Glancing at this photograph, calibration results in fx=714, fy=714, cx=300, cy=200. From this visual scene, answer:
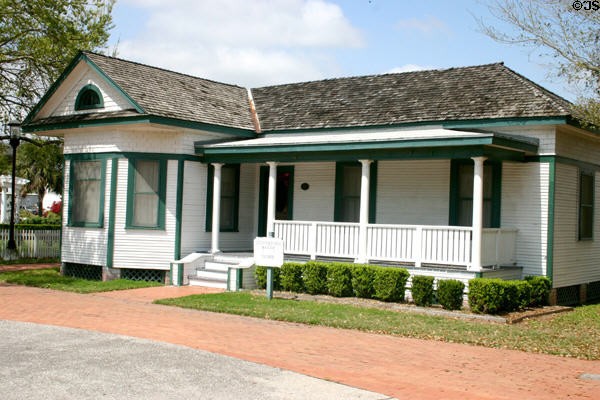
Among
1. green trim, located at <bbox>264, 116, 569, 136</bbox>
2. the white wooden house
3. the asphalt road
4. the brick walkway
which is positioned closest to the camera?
the asphalt road

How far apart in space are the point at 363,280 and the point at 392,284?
0.69 metres

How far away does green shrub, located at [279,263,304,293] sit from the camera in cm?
1648

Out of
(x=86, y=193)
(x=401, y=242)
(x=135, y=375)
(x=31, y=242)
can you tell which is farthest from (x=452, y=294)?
(x=31, y=242)

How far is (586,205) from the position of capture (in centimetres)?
1794

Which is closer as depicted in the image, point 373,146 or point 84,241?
point 373,146

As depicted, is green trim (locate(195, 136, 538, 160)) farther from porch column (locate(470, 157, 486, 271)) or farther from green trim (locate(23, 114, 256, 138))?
green trim (locate(23, 114, 256, 138))

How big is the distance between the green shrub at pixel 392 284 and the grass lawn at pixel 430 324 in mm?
957

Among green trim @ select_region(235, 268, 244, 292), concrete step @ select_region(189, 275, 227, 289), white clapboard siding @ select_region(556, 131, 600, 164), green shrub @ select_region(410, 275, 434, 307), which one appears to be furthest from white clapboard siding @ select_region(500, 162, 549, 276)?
concrete step @ select_region(189, 275, 227, 289)

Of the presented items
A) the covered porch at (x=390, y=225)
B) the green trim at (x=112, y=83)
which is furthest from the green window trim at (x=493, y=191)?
the green trim at (x=112, y=83)

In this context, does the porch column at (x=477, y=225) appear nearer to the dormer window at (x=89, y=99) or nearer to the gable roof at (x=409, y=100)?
the gable roof at (x=409, y=100)

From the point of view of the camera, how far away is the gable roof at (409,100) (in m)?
16.7

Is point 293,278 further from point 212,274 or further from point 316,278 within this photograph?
point 212,274

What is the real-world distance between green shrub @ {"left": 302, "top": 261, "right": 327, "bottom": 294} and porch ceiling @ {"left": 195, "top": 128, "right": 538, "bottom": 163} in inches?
104

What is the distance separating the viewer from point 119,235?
18516 mm
